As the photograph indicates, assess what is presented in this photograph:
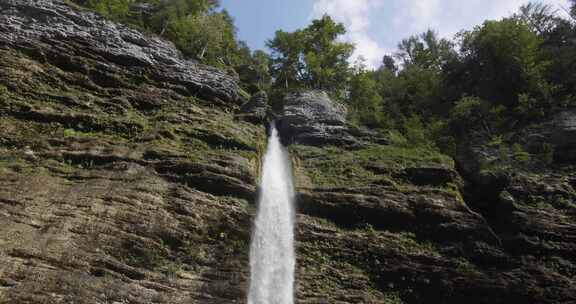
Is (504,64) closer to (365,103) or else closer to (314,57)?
(365,103)

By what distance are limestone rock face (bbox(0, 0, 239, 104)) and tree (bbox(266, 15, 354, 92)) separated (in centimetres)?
1108

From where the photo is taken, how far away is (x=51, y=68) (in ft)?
54.3

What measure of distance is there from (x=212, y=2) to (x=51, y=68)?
22.6 meters

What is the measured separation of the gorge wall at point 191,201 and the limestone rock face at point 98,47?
8 cm

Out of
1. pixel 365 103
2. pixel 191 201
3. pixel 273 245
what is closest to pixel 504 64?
pixel 365 103

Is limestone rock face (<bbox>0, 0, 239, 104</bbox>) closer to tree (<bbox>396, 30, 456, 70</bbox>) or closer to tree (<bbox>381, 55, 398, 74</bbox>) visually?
tree (<bbox>396, 30, 456, 70</bbox>)

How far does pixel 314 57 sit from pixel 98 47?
16320 millimetres

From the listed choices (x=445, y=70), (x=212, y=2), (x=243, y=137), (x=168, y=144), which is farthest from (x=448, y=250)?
(x=212, y=2)

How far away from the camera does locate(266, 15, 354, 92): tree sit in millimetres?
31359

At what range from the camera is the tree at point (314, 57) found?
103 feet

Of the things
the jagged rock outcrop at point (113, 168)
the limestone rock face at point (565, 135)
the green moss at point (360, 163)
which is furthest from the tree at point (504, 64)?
the jagged rock outcrop at point (113, 168)

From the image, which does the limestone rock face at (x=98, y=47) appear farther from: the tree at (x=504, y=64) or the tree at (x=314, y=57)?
the tree at (x=504, y=64)

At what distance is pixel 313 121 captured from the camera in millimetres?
21969

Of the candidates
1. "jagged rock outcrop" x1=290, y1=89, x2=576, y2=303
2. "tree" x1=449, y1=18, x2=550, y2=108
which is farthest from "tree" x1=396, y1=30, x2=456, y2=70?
"jagged rock outcrop" x1=290, y1=89, x2=576, y2=303
